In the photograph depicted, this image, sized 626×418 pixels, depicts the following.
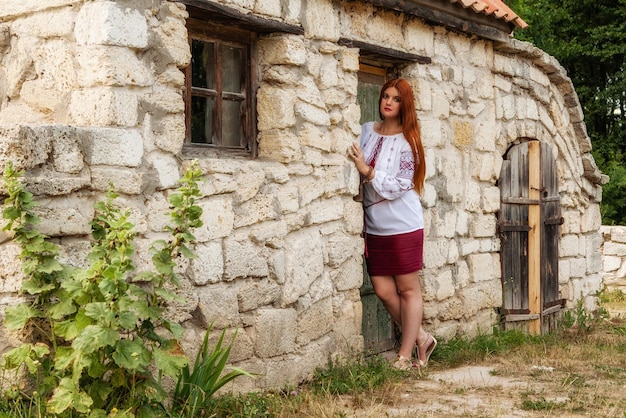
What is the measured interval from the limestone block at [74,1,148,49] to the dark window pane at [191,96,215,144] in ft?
2.20

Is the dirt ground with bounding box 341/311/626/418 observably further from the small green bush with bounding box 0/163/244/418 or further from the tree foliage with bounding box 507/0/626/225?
the tree foliage with bounding box 507/0/626/225

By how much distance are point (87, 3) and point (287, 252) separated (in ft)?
5.75

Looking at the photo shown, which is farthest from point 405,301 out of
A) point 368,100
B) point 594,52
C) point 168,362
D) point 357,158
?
point 594,52

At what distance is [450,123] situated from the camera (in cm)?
640

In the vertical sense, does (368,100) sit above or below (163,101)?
above

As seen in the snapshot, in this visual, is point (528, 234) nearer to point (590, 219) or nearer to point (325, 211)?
point (590, 219)

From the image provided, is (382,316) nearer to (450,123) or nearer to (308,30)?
(450,123)

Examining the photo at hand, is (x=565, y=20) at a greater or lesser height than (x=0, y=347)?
greater

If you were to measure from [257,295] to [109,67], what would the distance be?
1491mm

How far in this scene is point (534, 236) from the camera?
743 centimetres

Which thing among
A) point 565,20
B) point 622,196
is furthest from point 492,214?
point 565,20

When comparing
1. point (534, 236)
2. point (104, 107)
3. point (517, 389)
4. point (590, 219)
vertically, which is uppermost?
point (104, 107)

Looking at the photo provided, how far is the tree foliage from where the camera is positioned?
16891 mm

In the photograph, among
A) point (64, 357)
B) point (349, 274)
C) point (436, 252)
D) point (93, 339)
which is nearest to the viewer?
point (93, 339)
